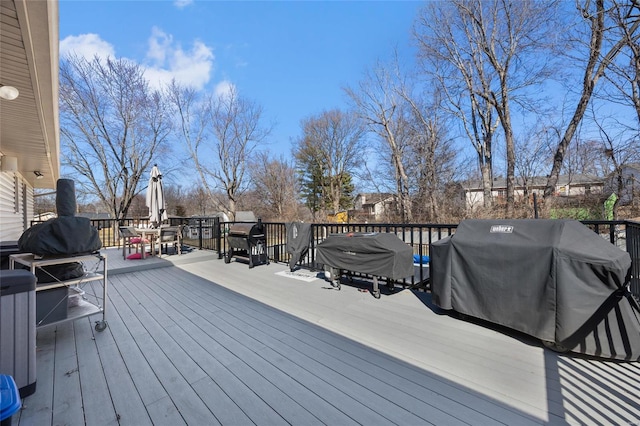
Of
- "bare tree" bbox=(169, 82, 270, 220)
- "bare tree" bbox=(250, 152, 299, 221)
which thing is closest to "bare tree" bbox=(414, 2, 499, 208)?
"bare tree" bbox=(169, 82, 270, 220)

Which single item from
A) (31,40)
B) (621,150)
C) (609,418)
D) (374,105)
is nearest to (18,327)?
(31,40)

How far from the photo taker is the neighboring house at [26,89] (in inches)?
77.7

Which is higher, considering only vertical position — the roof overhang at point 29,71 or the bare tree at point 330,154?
the bare tree at point 330,154

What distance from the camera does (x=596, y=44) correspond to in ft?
24.9

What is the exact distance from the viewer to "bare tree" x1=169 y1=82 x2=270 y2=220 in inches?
683

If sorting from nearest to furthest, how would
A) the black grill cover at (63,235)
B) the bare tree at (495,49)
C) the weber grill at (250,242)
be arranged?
1. the black grill cover at (63,235)
2. the weber grill at (250,242)
3. the bare tree at (495,49)

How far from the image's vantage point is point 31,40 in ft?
7.08

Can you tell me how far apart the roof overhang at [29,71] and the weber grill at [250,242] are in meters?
3.34

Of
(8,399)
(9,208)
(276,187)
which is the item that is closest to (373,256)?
(8,399)

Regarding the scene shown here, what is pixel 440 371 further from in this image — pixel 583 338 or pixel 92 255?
pixel 92 255

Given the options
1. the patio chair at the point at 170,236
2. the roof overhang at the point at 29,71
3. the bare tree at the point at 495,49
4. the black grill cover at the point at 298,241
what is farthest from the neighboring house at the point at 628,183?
the patio chair at the point at 170,236

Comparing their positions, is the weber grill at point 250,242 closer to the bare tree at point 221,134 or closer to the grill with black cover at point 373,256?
Answer: the grill with black cover at point 373,256

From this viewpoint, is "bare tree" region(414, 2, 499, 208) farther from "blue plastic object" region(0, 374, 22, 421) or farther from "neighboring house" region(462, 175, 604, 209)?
"blue plastic object" region(0, 374, 22, 421)

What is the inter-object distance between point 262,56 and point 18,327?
11.5m
